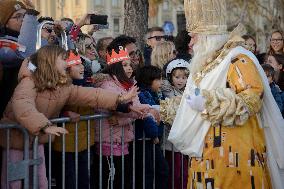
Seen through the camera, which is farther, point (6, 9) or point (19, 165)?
point (6, 9)

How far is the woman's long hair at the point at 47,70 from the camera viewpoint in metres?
5.51

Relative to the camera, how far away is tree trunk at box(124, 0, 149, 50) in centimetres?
1226

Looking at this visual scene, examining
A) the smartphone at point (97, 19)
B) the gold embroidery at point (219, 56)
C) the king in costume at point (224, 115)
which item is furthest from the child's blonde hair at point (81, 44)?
the gold embroidery at point (219, 56)

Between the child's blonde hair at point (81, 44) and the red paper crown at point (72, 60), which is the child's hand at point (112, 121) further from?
the child's blonde hair at point (81, 44)

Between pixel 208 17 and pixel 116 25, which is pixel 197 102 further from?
pixel 116 25

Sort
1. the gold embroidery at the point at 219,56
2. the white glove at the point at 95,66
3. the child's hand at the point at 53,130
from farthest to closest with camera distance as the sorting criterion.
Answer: the white glove at the point at 95,66, the gold embroidery at the point at 219,56, the child's hand at the point at 53,130

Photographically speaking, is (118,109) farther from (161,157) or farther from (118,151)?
(161,157)

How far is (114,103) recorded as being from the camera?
19.4 feet

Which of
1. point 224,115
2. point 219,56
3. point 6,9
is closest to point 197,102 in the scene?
point 224,115

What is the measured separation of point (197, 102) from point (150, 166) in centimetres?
148

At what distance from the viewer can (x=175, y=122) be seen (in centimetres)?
588

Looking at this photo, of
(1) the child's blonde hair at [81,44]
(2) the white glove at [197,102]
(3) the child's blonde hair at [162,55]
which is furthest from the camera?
(3) the child's blonde hair at [162,55]

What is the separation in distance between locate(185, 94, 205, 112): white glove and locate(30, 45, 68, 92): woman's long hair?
1.04 metres

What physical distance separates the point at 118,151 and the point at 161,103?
606mm
